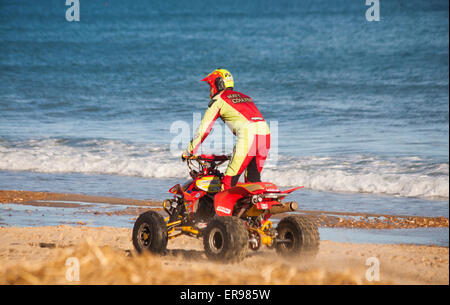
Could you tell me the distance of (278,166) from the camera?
14633 mm

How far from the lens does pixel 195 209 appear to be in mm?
7094

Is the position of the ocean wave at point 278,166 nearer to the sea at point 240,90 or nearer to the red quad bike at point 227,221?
the sea at point 240,90

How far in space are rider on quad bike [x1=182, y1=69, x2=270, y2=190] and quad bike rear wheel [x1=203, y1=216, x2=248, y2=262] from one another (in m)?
0.55

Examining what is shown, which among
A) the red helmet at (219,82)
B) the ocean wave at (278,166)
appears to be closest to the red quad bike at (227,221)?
the red helmet at (219,82)

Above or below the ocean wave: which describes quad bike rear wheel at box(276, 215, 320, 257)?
below

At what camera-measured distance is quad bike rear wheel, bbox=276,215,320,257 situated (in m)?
6.73

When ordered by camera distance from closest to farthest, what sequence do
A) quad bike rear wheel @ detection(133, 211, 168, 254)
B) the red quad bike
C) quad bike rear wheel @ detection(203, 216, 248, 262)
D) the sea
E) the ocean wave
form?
1. quad bike rear wheel @ detection(203, 216, 248, 262)
2. the red quad bike
3. quad bike rear wheel @ detection(133, 211, 168, 254)
4. the ocean wave
5. the sea

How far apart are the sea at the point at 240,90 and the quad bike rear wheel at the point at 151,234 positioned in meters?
4.64

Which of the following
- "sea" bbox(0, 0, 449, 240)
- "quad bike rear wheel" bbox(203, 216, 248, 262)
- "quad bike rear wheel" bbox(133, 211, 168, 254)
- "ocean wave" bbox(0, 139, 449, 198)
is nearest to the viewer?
"quad bike rear wheel" bbox(203, 216, 248, 262)

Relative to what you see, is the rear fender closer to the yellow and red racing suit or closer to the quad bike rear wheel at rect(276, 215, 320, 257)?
the yellow and red racing suit

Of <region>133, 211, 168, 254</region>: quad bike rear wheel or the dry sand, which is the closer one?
the dry sand

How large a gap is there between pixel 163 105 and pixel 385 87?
36.6 feet

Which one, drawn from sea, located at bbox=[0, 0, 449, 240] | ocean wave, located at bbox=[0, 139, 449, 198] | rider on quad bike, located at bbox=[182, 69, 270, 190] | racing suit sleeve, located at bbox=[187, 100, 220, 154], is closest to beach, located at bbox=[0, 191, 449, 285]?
rider on quad bike, located at bbox=[182, 69, 270, 190]
